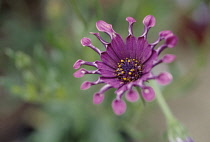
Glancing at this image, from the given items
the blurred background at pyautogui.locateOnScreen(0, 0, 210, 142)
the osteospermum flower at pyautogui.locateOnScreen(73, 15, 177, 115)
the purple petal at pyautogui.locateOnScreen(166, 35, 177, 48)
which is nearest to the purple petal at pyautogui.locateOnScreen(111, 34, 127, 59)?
the osteospermum flower at pyautogui.locateOnScreen(73, 15, 177, 115)

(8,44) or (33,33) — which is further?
(33,33)

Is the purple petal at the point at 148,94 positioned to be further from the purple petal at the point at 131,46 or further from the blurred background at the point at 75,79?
the blurred background at the point at 75,79

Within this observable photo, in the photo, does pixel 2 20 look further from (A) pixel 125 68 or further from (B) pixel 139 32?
(A) pixel 125 68

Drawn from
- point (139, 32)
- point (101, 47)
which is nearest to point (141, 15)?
point (139, 32)

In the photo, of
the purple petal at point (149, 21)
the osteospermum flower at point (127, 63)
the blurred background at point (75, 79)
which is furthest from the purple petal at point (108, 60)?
the blurred background at point (75, 79)

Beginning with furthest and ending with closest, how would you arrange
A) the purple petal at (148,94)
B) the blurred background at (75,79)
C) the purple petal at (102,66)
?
the blurred background at (75,79) → the purple petal at (102,66) → the purple petal at (148,94)

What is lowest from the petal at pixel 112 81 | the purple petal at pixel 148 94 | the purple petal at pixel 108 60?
the purple petal at pixel 148 94

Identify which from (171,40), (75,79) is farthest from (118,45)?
(75,79)

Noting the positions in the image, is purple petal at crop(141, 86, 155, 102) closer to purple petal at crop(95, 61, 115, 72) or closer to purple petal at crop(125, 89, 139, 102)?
purple petal at crop(125, 89, 139, 102)
